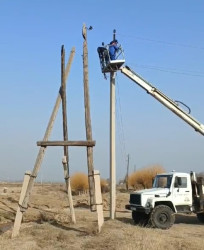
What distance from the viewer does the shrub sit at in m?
67.2

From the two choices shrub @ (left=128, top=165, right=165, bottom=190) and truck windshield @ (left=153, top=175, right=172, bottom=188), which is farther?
shrub @ (left=128, top=165, right=165, bottom=190)

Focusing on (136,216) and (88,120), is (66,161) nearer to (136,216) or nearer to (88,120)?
(88,120)

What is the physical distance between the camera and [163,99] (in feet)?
76.8

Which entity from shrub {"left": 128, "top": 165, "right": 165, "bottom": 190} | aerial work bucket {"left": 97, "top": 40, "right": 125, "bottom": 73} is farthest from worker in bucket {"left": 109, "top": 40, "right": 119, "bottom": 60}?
shrub {"left": 128, "top": 165, "right": 165, "bottom": 190}

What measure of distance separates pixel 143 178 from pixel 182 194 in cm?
4869

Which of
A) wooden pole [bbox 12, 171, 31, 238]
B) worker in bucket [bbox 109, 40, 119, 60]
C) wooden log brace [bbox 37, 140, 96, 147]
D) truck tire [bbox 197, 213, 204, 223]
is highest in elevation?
worker in bucket [bbox 109, 40, 119, 60]

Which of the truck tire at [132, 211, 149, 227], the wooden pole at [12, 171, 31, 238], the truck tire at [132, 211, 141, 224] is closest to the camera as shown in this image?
the wooden pole at [12, 171, 31, 238]

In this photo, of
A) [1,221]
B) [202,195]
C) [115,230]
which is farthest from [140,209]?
[1,221]

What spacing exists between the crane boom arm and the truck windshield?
349cm

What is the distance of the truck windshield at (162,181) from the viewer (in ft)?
69.9

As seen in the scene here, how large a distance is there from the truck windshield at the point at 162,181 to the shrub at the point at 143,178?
4446cm

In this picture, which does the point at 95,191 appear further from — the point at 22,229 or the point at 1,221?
the point at 1,221

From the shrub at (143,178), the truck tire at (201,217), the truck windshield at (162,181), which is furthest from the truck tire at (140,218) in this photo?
the shrub at (143,178)

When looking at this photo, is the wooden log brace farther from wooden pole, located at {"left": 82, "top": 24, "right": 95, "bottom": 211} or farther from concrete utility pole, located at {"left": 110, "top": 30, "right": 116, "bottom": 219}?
concrete utility pole, located at {"left": 110, "top": 30, "right": 116, "bottom": 219}
